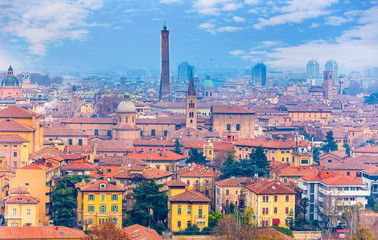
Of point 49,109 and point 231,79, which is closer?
point 49,109

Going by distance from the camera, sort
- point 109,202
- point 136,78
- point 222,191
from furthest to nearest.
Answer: point 136,78
point 222,191
point 109,202

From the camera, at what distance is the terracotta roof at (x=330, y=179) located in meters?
24.6

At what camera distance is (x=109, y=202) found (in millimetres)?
22969

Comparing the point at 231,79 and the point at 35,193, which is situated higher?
the point at 231,79

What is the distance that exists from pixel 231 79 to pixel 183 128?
319 ft

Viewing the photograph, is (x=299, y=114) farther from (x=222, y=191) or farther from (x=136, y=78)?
(x=136, y=78)

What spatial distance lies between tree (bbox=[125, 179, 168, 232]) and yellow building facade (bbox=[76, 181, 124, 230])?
0.44 m

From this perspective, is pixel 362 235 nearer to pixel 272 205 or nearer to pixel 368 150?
pixel 272 205

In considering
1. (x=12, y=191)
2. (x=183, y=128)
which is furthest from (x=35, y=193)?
(x=183, y=128)

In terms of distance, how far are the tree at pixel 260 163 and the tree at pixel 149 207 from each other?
228 inches

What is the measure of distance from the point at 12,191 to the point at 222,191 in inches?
254

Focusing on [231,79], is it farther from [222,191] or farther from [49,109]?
[222,191]

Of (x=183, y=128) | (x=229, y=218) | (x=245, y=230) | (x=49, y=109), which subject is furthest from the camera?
(x=49, y=109)

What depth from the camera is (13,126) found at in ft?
106
